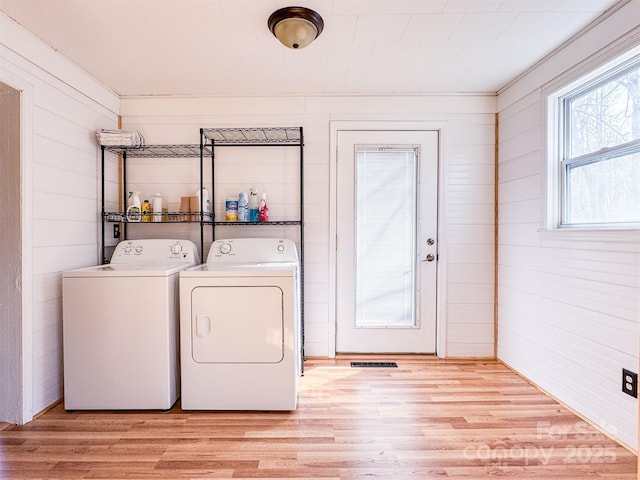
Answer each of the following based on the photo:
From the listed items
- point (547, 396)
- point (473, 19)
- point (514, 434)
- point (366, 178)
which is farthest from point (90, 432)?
point (473, 19)

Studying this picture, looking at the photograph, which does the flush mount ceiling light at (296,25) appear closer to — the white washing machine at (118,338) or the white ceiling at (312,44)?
the white ceiling at (312,44)

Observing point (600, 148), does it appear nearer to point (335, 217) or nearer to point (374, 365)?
point (335, 217)

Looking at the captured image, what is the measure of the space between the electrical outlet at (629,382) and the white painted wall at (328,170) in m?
1.09

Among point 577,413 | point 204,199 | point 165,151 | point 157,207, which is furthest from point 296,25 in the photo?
point 577,413

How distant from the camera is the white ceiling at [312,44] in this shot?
163cm

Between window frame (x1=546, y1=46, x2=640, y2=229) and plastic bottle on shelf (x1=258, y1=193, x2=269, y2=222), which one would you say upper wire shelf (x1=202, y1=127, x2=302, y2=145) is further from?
window frame (x1=546, y1=46, x2=640, y2=229)

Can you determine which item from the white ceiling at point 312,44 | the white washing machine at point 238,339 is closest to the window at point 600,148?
the white ceiling at point 312,44

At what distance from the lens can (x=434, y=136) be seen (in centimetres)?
267

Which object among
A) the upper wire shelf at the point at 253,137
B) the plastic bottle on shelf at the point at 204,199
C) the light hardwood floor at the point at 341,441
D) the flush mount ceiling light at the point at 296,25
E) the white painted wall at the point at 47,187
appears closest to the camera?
the light hardwood floor at the point at 341,441

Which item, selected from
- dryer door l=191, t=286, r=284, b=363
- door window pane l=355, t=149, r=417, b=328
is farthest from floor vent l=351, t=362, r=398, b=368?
dryer door l=191, t=286, r=284, b=363

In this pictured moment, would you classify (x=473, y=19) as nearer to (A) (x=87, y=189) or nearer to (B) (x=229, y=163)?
(B) (x=229, y=163)

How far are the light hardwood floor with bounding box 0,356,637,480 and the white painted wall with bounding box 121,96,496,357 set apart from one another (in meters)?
0.64

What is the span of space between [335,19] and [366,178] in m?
1.20

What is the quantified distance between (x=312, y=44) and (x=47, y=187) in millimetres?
1749
